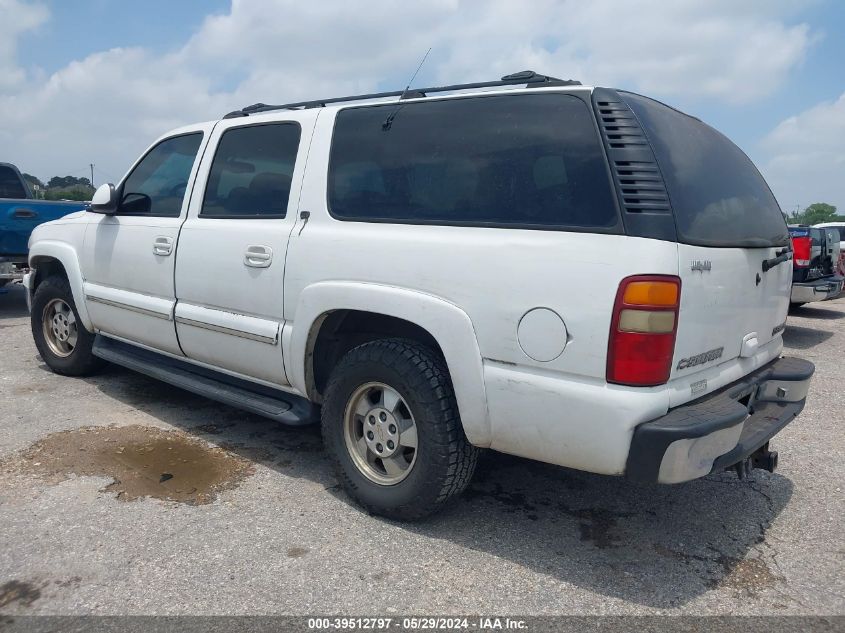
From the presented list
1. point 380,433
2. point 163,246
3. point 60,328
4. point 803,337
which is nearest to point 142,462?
point 163,246

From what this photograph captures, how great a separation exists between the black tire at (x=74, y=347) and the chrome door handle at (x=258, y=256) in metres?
2.24

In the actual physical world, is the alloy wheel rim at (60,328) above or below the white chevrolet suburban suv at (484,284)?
below

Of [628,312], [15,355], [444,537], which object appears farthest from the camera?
[15,355]

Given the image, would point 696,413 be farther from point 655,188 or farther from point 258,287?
point 258,287

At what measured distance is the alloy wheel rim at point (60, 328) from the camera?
548 cm

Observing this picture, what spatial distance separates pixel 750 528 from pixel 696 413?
3.47ft

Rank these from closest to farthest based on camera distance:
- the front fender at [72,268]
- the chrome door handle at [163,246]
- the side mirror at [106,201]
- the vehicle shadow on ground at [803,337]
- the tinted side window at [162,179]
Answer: the chrome door handle at [163,246] < the tinted side window at [162,179] < the side mirror at [106,201] < the front fender at [72,268] < the vehicle shadow on ground at [803,337]

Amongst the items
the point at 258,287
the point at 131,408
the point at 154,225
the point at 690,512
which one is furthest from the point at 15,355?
the point at 690,512

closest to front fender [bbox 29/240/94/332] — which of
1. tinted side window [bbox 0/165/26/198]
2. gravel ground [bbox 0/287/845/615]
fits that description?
gravel ground [bbox 0/287/845/615]

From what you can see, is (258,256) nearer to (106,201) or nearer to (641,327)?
(106,201)

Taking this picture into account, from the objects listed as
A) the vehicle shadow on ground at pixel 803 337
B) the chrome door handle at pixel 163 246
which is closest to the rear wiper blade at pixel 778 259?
the chrome door handle at pixel 163 246

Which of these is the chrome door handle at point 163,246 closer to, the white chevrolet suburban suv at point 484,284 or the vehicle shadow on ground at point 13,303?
the white chevrolet suburban suv at point 484,284

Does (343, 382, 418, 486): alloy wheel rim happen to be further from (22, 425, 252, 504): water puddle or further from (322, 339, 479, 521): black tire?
(22, 425, 252, 504): water puddle

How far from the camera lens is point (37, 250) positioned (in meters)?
5.46
